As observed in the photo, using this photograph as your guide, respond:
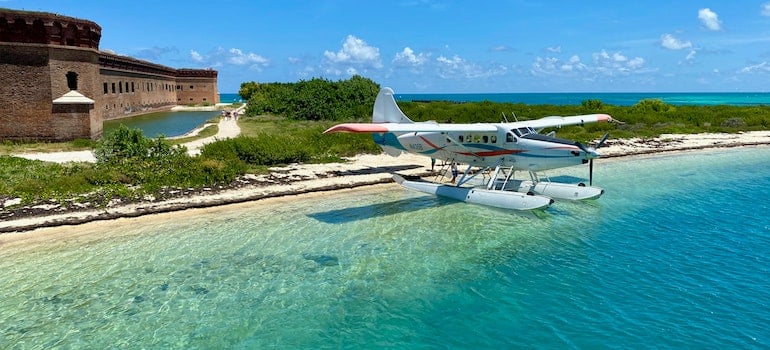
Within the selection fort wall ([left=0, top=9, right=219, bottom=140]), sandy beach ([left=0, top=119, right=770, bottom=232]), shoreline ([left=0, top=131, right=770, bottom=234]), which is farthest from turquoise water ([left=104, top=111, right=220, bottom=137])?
shoreline ([left=0, top=131, right=770, bottom=234])

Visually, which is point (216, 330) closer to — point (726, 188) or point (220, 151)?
point (220, 151)

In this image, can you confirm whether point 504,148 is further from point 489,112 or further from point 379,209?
point 489,112

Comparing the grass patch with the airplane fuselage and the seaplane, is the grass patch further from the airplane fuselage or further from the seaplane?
the airplane fuselage

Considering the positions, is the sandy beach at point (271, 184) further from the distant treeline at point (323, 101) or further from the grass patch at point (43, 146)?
the distant treeline at point (323, 101)

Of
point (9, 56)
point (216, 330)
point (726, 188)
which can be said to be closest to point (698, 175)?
point (726, 188)

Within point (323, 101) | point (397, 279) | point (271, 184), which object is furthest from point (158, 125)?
point (397, 279)
